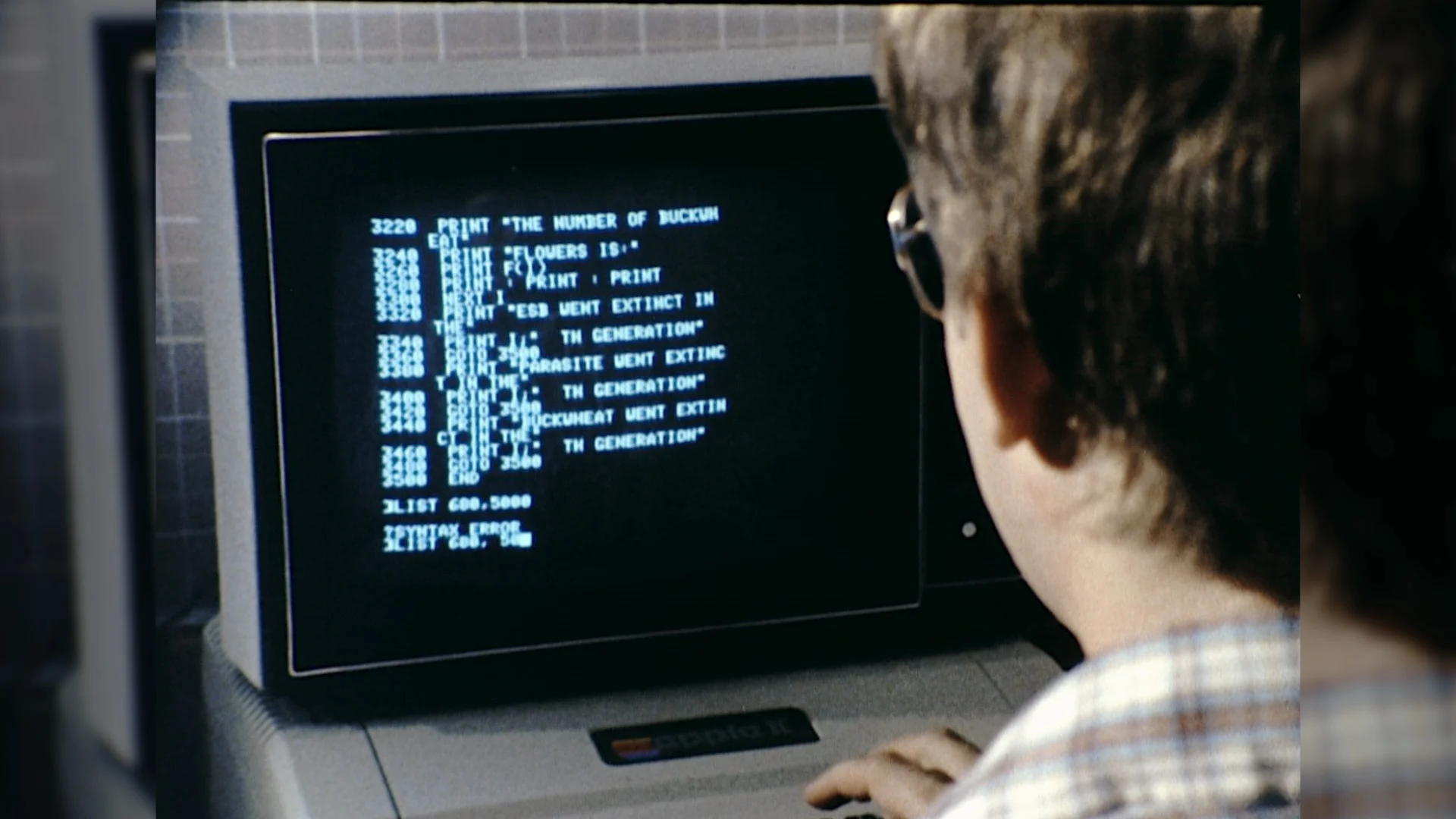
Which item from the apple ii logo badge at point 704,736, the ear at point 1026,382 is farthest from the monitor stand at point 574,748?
the ear at point 1026,382

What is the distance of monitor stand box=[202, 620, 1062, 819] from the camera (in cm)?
114

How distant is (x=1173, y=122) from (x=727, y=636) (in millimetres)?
527

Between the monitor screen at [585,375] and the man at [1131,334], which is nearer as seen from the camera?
the man at [1131,334]

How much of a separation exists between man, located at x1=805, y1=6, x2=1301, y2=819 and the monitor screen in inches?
6.2

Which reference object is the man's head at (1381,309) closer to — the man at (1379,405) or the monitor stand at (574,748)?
the man at (1379,405)

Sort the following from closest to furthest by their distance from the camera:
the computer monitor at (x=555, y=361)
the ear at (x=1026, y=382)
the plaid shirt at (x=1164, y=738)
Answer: the plaid shirt at (x=1164, y=738)
the ear at (x=1026, y=382)
the computer monitor at (x=555, y=361)

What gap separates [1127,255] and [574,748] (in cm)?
52

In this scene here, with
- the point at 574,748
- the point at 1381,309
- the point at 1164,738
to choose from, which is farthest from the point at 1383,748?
the point at 574,748

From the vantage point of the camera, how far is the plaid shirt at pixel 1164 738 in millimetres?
930

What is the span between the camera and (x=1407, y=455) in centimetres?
105

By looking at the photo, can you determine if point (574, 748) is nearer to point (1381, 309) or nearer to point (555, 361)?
point (555, 361)

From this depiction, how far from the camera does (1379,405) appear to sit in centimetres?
106

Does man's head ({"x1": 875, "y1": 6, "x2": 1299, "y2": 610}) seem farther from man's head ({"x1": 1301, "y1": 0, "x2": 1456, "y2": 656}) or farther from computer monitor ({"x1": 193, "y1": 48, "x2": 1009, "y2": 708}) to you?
computer monitor ({"x1": 193, "y1": 48, "x2": 1009, "y2": 708})

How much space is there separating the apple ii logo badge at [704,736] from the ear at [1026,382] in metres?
0.29
